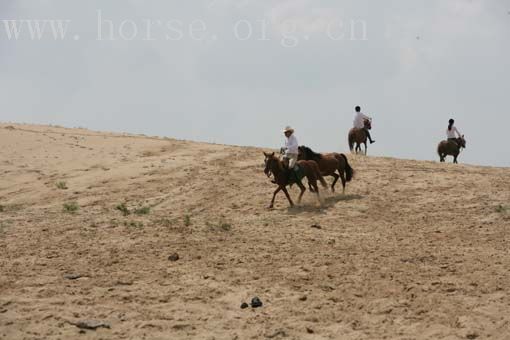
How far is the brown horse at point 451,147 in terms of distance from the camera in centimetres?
2288

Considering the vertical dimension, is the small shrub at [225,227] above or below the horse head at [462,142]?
below

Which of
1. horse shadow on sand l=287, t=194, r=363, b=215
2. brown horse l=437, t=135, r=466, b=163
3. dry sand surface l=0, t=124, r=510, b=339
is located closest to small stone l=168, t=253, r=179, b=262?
dry sand surface l=0, t=124, r=510, b=339

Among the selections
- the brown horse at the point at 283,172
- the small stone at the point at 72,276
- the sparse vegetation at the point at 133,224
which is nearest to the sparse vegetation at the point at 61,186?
the sparse vegetation at the point at 133,224

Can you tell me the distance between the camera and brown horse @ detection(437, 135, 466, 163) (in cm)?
2288

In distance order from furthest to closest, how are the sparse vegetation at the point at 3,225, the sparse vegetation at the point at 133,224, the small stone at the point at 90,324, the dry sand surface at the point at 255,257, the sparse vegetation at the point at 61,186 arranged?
the sparse vegetation at the point at 61,186
the sparse vegetation at the point at 133,224
the sparse vegetation at the point at 3,225
the dry sand surface at the point at 255,257
the small stone at the point at 90,324

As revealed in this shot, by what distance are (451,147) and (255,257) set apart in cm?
1458

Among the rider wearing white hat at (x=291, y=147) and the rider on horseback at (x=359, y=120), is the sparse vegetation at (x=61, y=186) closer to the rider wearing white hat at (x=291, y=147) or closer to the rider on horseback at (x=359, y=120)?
the rider wearing white hat at (x=291, y=147)

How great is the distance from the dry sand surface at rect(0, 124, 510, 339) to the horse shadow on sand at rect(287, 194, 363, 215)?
0.16 feet

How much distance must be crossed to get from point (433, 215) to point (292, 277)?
4869 millimetres

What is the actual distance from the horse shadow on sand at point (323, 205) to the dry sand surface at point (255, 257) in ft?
0.16

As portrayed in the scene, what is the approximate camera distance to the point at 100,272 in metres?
9.56

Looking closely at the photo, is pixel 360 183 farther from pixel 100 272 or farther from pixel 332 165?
pixel 100 272

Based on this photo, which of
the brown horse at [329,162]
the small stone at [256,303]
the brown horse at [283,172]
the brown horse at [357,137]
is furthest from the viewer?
the brown horse at [357,137]

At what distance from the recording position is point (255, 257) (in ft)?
33.9
